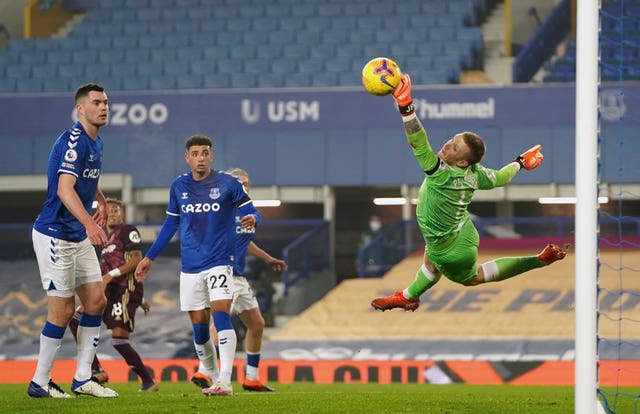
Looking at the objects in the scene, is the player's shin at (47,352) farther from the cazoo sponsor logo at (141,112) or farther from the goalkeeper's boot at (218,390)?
the cazoo sponsor logo at (141,112)

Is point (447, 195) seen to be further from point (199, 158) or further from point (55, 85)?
point (55, 85)

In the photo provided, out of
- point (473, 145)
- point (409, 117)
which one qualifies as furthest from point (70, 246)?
point (473, 145)

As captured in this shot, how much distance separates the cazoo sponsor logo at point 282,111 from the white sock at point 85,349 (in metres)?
13.4

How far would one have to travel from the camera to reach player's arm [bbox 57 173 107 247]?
26.7ft

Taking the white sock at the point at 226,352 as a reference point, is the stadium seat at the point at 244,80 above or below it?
above

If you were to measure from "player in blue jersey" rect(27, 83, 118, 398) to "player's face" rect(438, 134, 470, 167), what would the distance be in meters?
2.52

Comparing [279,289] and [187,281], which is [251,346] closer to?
[187,281]

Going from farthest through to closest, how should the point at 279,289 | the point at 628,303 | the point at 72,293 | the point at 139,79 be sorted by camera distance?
the point at 139,79
the point at 279,289
the point at 628,303
the point at 72,293

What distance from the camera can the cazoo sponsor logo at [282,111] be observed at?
22.1 metres

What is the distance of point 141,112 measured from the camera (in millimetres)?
22391

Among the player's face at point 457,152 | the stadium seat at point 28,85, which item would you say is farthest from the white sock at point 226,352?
the stadium seat at point 28,85

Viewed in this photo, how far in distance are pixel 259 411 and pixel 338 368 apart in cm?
1011

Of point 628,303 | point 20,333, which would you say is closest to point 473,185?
Answer: point 628,303

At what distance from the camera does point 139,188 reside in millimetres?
22500
